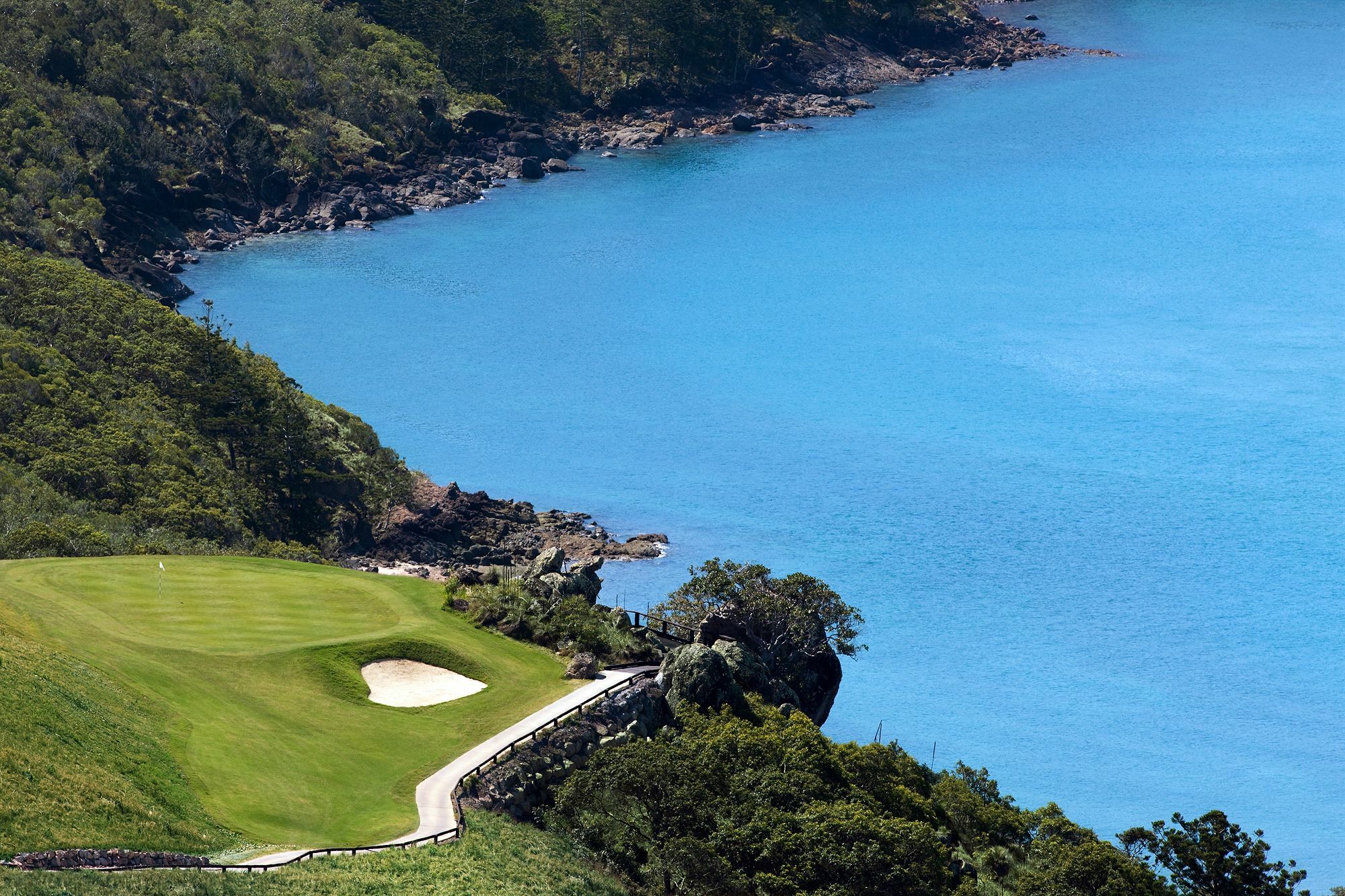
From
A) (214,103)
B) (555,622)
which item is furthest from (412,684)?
(214,103)

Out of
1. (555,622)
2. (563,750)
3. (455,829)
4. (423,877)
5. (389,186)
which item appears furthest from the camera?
(389,186)

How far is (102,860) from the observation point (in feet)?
123

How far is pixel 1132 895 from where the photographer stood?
153 ft

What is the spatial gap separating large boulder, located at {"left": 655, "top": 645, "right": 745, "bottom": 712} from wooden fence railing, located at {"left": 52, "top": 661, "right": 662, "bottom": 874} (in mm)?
1334

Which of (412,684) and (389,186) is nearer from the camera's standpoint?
(412,684)

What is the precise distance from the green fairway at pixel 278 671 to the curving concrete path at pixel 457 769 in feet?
1.63

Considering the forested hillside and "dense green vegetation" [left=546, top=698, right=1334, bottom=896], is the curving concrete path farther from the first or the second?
the forested hillside

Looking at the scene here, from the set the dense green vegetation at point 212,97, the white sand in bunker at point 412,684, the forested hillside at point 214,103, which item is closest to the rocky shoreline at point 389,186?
the forested hillside at point 214,103

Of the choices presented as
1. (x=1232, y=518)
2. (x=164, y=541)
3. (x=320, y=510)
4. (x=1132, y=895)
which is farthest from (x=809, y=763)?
(x=1232, y=518)

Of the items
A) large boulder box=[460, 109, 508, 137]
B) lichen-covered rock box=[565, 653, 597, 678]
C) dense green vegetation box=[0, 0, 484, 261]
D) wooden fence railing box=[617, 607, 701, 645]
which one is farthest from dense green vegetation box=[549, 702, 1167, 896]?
large boulder box=[460, 109, 508, 137]

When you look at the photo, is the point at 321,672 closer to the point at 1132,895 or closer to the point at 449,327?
the point at 1132,895

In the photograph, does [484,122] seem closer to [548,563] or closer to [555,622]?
[548,563]

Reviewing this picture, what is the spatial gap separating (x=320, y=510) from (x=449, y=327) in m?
46.4

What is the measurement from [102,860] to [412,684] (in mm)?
17117
